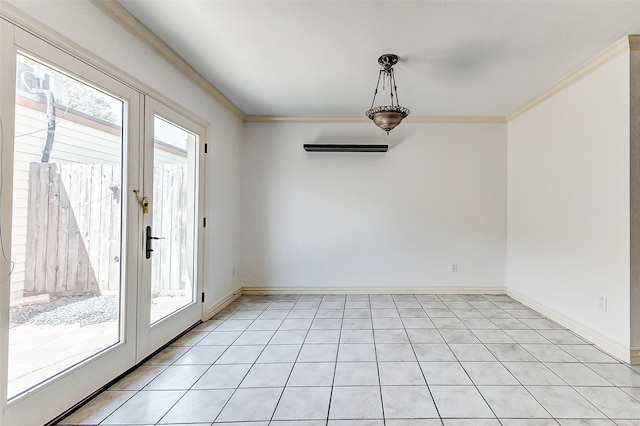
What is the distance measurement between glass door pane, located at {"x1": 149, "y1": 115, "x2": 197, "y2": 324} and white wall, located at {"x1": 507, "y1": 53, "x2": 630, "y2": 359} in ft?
12.8

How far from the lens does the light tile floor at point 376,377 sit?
1.70 m

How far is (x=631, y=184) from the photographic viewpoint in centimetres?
232

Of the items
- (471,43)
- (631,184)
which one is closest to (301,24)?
(471,43)

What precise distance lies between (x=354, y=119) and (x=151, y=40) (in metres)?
2.69

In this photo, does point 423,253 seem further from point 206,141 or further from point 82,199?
point 82,199

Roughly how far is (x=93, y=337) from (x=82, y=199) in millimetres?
913

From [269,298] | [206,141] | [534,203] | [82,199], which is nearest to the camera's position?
[82,199]

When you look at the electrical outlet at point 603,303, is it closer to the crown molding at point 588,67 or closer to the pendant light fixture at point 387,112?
the crown molding at point 588,67

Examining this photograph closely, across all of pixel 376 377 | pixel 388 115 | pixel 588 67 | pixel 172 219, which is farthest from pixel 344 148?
pixel 376 377

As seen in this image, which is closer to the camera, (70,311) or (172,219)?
(70,311)

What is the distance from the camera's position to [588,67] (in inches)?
105

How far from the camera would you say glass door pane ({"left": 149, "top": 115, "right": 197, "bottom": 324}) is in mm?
2459

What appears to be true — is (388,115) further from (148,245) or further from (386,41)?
(148,245)

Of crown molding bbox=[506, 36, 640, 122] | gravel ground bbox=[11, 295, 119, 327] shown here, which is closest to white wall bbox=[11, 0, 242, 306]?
gravel ground bbox=[11, 295, 119, 327]
